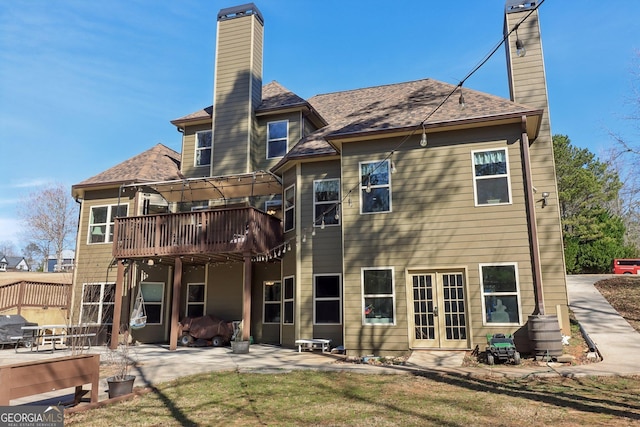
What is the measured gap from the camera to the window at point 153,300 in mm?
15914

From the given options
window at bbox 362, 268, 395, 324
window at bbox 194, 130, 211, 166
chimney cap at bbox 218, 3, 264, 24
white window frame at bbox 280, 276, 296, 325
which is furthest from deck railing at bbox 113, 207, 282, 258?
chimney cap at bbox 218, 3, 264, 24

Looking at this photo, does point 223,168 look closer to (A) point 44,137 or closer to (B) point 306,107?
(B) point 306,107

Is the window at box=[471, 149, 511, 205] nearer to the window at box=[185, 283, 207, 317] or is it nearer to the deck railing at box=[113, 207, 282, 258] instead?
the deck railing at box=[113, 207, 282, 258]

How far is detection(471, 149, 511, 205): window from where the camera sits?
36.7 ft

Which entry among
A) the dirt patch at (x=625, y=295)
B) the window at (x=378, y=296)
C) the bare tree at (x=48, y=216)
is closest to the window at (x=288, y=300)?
the window at (x=378, y=296)

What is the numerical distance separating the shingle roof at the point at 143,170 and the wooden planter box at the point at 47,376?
10.7 meters

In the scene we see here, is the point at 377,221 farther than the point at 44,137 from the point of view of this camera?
No

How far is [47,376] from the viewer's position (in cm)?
578

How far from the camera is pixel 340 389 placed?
7.33 m

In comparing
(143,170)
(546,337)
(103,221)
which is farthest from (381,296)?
Answer: (103,221)

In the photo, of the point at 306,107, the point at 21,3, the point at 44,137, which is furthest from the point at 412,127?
the point at 44,137

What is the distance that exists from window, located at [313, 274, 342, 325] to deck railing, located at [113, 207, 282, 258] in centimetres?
217

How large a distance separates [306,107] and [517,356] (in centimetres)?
1106

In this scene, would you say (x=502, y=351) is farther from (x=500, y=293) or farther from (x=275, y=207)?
(x=275, y=207)
